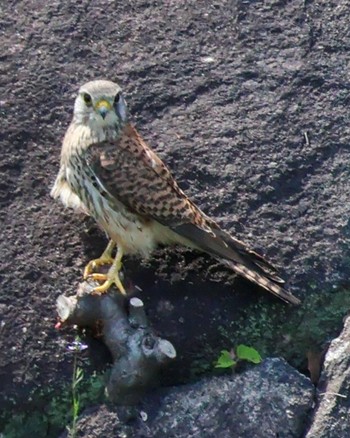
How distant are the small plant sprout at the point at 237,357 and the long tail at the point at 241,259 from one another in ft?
0.95

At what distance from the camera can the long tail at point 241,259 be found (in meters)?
4.34

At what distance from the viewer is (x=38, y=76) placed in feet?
16.7

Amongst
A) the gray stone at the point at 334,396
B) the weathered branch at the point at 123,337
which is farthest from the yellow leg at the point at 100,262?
the gray stone at the point at 334,396

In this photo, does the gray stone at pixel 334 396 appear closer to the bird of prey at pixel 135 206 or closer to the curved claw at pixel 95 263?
the bird of prey at pixel 135 206

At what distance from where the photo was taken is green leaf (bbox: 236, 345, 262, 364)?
414 centimetres

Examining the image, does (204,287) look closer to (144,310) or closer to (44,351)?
(144,310)

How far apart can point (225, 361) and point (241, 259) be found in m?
0.45

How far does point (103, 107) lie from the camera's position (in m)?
4.52

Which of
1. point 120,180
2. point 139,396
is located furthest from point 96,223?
point 139,396

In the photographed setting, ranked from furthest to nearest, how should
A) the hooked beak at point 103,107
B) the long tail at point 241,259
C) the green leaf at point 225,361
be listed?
the hooked beak at point 103,107
the long tail at point 241,259
the green leaf at point 225,361

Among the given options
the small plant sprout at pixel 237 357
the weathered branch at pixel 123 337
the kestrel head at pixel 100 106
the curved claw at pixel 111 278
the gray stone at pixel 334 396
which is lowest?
the gray stone at pixel 334 396

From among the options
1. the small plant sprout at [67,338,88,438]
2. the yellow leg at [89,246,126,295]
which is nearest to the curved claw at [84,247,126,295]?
the yellow leg at [89,246,126,295]

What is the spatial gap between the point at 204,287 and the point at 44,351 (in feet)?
2.31

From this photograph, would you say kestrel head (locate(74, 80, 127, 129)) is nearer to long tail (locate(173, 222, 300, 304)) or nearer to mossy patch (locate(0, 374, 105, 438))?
long tail (locate(173, 222, 300, 304))
